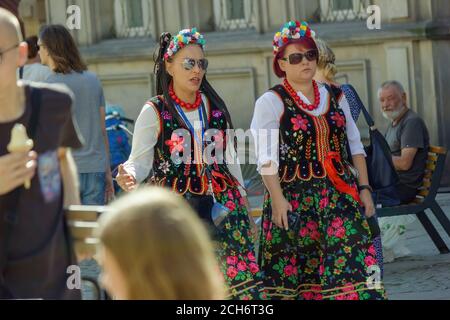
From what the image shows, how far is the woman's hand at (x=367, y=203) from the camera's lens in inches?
283

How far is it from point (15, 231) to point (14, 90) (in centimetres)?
50

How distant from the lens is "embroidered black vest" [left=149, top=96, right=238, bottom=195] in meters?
6.88

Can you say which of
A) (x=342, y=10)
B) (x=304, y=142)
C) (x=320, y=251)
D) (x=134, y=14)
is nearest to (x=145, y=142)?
(x=304, y=142)

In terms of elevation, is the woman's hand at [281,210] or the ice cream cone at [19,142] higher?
the ice cream cone at [19,142]

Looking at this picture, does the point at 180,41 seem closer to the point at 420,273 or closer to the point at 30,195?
the point at 30,195

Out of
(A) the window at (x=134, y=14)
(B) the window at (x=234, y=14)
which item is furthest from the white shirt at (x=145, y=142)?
(A) the window at (x=134, y=14)

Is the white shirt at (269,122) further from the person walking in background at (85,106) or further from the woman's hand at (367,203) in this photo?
the person walking in background at (85,106)

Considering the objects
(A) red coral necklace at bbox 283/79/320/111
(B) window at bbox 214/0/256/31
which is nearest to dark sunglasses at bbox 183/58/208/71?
(A) red coral necklace at bbox 283/79/320/111

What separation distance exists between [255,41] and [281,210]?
335 inches

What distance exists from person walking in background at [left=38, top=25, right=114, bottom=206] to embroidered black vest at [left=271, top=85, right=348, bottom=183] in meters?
2.08

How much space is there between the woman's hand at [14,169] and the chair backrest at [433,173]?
5.81 metres

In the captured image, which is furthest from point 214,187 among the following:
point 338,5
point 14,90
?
point 338,5

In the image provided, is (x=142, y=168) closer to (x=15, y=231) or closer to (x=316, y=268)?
(x=316, y=268)

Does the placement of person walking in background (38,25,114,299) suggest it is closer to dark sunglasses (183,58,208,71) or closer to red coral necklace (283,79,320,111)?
dark sunglasses (183,58,208,71)
